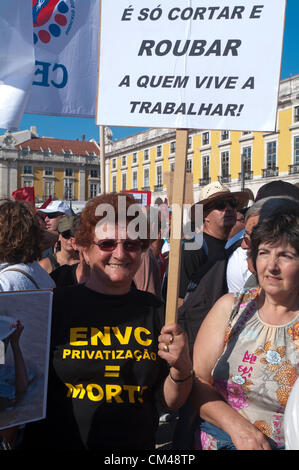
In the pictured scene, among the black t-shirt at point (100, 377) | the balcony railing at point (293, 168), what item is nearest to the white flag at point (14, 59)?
the black t-shirt at point (100, 377)

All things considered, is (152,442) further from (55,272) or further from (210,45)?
(55,272)

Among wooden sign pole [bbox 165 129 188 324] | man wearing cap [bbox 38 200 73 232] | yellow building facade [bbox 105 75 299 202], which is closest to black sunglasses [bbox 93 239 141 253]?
wooden sign pole [bbox 165 129 188 324]

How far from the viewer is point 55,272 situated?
12.1 feet

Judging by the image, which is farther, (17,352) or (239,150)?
(239,150)

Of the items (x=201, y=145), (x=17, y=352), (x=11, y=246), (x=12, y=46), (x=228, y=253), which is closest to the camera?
(x=17, y=352)

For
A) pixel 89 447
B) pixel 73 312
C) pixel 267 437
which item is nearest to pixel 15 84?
pixel 73 312

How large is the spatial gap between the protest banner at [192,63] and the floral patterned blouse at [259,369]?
0.57 meters

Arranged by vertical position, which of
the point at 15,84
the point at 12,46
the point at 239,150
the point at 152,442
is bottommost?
Answer: the point at 152,442

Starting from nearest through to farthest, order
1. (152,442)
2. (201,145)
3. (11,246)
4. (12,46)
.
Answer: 1. (152,442)
2. (11,246)
3. (12,46)
4. (201,145)

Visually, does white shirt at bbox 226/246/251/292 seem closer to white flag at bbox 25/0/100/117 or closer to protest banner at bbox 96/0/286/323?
protest banner at bbox 96/0/286/323

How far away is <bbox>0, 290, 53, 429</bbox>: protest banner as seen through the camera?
64.5 inches

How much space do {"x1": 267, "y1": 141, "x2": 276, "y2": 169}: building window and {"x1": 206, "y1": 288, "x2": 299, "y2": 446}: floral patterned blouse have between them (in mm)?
34688

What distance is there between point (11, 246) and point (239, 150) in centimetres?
3795

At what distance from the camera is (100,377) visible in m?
1.86
